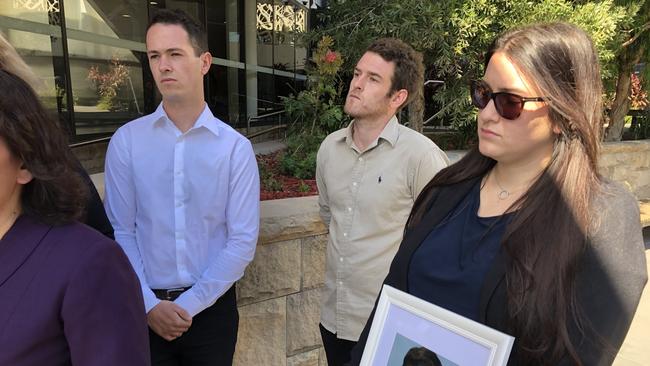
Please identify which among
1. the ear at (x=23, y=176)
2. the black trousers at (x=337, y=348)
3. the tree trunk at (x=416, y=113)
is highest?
the ear at (x=23, y=176)

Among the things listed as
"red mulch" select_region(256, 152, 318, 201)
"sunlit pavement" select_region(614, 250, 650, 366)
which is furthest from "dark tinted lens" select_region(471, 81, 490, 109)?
"sunlit pavement" select_region(614, 250, 650, 366)

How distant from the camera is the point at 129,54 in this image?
28.8 feet

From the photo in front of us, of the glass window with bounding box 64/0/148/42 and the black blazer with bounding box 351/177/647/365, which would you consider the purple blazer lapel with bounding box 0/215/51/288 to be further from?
the glass window with bounding box 64/0/148/42

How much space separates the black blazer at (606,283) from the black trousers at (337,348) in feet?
4.51

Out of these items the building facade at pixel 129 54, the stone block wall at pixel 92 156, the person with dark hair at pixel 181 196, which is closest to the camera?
the person with dark hair at pixel 181 196

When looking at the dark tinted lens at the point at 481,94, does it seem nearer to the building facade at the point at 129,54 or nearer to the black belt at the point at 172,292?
the black belt at the point at 172,292

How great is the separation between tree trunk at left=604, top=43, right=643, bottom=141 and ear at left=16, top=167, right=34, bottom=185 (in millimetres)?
8761

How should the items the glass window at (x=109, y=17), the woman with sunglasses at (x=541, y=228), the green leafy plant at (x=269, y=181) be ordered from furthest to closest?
the glass window at (x=109, y=17) → the green leafy plant at (x=269, y=181) → the woman with sunglasses at (x=541, y=228)

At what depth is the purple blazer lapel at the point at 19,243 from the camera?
1.08 metres

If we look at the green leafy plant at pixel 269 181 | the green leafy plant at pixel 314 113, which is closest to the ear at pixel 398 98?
the green leafy plant at pixel 269 181

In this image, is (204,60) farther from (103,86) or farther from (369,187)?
(103,86)

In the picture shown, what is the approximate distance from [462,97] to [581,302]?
468 cm

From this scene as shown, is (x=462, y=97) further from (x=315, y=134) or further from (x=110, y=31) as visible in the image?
(x=110, y=31)

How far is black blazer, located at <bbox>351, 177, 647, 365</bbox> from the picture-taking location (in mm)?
1152
